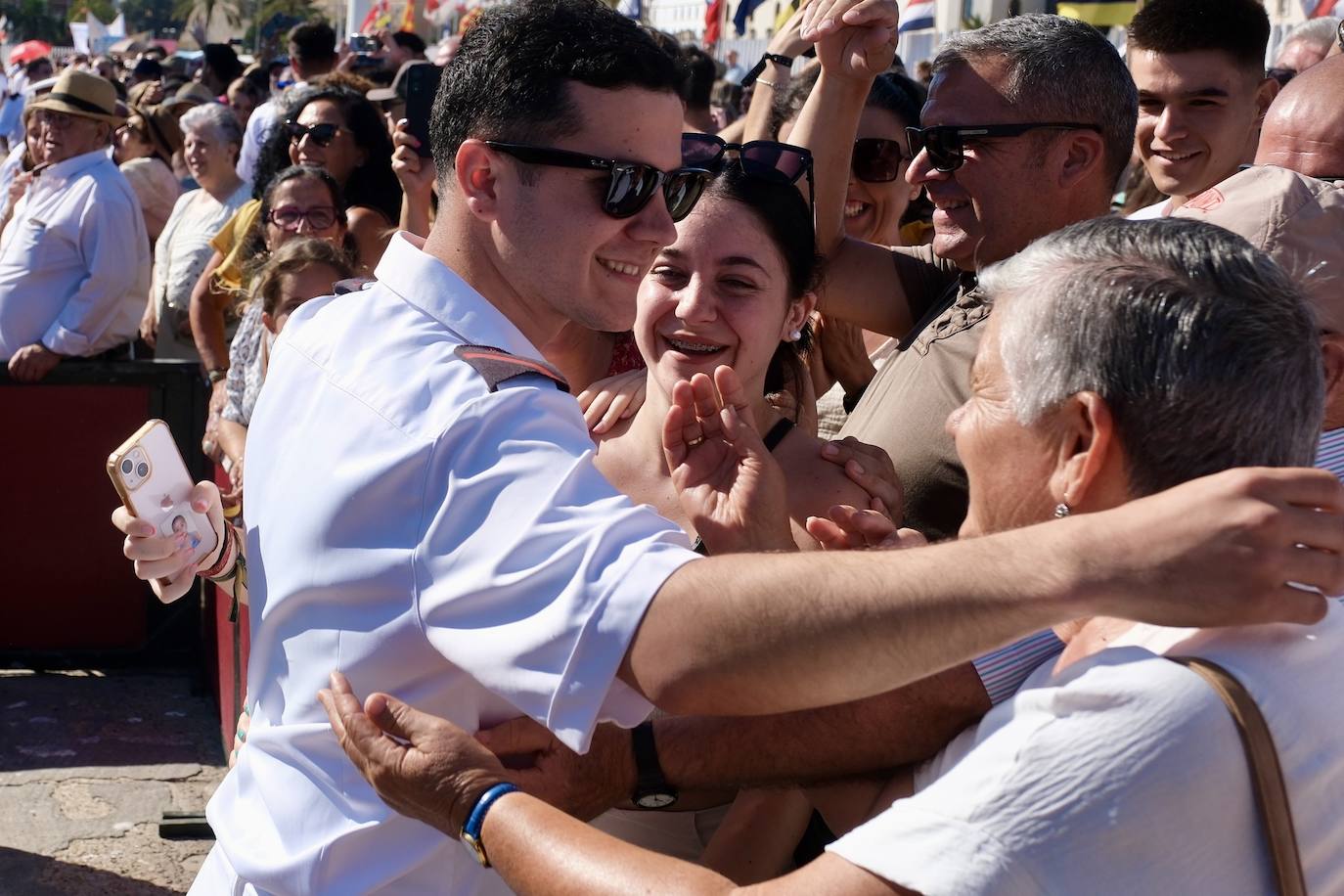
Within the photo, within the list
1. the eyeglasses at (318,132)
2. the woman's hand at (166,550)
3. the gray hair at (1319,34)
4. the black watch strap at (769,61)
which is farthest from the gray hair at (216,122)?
the woman's hand at (166,550)

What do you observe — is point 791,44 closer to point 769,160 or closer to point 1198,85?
point 1198,85

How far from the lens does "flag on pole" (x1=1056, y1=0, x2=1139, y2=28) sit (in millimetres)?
7930

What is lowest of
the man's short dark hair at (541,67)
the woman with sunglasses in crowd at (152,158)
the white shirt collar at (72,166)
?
the woman with sunglasses in crowd at (152,158)

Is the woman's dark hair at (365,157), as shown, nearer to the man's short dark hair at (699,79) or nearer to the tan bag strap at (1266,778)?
the man's short dark hair at (699,79)

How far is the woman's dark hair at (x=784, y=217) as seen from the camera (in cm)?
297

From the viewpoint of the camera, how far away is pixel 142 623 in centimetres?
686

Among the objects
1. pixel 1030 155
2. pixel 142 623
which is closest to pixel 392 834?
pixel 1030 155

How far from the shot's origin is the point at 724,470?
2.47 metres

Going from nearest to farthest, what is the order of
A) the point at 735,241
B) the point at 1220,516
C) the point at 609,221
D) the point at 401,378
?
the point at 1220,516
the point at 401,378
the point at 609,221
the point at 735,241

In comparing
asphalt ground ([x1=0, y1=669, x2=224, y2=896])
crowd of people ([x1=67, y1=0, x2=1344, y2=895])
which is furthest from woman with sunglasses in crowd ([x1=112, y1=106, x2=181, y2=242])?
crowd of people ([x1=67, y1=0, x2=1344, y2=895])

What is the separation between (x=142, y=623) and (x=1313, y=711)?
20.6 feet

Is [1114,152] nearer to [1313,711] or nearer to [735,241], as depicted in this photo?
[735,241]

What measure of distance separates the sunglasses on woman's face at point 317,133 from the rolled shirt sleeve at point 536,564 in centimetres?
533

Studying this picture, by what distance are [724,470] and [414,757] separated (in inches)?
35.6
